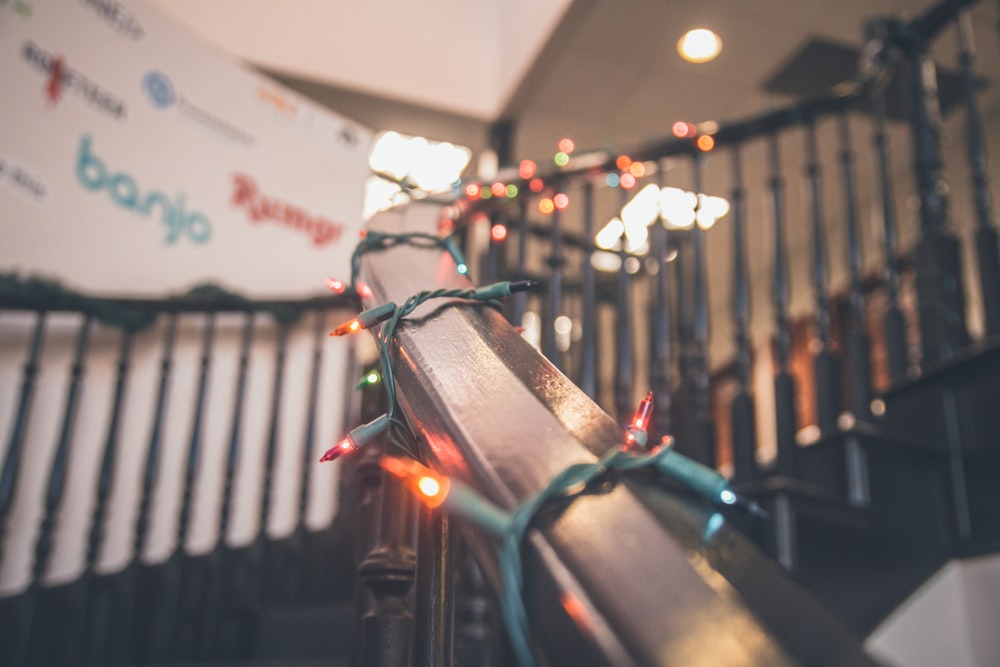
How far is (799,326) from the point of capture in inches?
247

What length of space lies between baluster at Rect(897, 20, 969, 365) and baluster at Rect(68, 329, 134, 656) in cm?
190

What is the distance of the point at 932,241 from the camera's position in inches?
76.4

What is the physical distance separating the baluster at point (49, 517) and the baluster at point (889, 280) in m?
1.93

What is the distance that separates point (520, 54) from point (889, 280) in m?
2.50

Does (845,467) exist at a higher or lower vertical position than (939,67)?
lower

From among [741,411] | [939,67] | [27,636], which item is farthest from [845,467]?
[939,67]

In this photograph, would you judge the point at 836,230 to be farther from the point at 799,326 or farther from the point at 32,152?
the point at 32,152

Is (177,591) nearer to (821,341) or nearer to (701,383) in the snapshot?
(701,383)

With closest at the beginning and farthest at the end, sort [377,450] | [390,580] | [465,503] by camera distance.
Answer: [465,503] < [390,580] < [377,450]

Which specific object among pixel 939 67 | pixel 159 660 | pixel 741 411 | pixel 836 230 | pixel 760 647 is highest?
pixel 939 67

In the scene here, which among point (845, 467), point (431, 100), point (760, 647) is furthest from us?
point (431, 100)

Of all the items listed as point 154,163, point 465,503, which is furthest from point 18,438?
point 465,503

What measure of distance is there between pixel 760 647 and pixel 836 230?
19.4ft

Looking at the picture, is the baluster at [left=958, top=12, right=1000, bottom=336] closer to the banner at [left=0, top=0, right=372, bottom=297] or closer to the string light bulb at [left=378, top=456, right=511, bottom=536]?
the string light bulb at [left=378, top=456, right=511, bottom=536]
